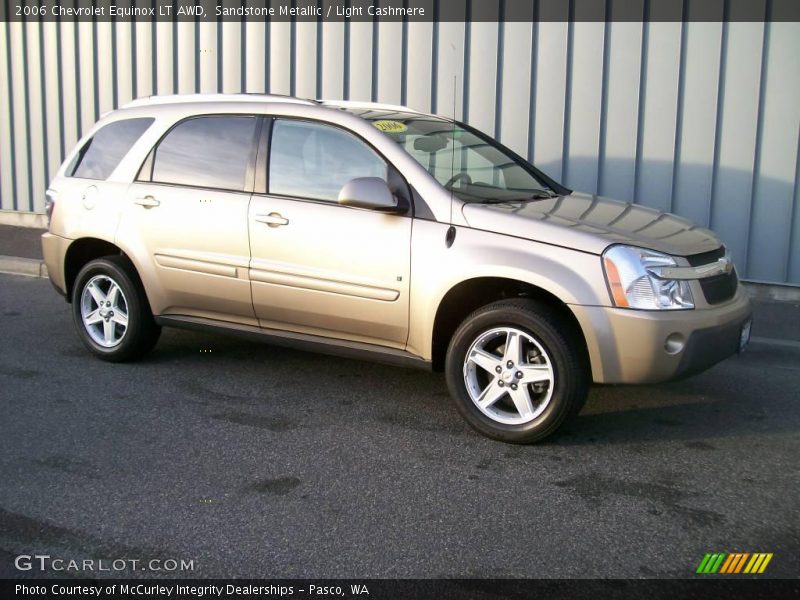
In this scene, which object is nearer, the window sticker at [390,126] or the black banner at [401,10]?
the window sticker at [390,126]

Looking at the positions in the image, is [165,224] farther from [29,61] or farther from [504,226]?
[29,61]

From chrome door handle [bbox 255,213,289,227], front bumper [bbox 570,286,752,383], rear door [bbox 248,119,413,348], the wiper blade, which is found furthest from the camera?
chrome door handle [bbox 255,213,289,227]

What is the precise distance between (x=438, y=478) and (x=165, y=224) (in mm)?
2594

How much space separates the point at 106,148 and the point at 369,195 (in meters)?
2.33

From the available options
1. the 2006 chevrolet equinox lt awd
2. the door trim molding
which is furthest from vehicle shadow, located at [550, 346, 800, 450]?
the door trim molding

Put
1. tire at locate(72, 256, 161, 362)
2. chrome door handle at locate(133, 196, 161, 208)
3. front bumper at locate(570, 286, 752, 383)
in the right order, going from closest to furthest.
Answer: front bumper at locate(570, 286, 752, 383) → chrome door handle at locate(133, 196, 161, 208) → tire at locate(72, 256, 161, 362)

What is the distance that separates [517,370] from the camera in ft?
15.9

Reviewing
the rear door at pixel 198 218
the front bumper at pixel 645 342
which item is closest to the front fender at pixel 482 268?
the front bumper at pixel 645 342

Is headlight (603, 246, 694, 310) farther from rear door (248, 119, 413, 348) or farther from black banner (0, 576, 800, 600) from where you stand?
black banner (0, 576, 800, 600)

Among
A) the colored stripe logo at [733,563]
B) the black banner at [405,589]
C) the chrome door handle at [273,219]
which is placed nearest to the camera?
the black banner at [405,589]

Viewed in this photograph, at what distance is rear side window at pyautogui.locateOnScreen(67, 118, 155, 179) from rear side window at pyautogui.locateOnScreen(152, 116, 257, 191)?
11.3 inches

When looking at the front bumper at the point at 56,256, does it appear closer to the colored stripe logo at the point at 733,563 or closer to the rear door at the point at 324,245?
the rear door at the point at 324,245

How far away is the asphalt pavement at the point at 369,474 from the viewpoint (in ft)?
12.0

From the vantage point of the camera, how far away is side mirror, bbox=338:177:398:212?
5.08m
